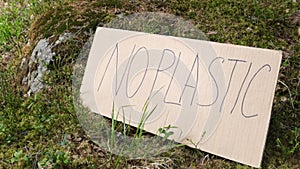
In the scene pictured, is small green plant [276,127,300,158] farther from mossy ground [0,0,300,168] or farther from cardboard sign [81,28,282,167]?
cardboard sign [81,28,282,167]

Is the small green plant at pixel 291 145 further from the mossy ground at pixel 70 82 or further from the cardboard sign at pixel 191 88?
the cardboard sign at pixel 191 88

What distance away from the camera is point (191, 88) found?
1638mm

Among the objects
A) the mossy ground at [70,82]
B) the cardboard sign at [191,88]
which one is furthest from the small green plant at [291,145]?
the cardboard sign at [191,88]

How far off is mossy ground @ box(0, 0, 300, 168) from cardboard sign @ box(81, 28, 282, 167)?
0.36 ft

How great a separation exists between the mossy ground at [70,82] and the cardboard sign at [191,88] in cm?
11

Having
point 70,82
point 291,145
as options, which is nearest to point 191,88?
point 291,145

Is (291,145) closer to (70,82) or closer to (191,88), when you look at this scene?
(191,88)

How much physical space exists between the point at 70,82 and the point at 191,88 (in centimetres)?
72

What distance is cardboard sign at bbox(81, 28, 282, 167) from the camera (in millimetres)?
1505

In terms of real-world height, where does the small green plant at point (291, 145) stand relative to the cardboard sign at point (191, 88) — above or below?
below

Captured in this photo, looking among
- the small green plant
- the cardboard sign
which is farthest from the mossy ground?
the cardboard sign

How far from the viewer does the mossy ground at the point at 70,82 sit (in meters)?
1.59

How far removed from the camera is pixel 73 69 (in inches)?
81.1

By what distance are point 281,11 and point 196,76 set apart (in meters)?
0.98
